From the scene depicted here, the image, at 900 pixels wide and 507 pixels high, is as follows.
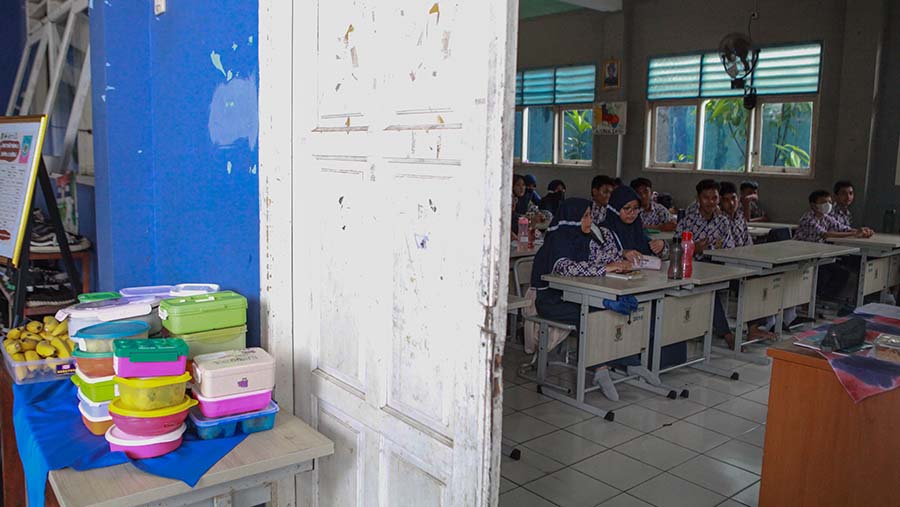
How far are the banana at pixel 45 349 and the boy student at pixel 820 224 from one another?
707 centimetres

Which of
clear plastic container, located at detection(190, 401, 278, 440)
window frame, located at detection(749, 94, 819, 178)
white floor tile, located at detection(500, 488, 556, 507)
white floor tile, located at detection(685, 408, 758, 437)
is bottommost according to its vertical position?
white floor tile, located at detection(500, 488, 556, 507)

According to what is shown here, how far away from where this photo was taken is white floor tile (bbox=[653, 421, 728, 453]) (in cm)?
407

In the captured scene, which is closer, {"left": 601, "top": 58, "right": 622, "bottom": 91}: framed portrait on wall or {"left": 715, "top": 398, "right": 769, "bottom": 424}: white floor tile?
{"left": 715, "top": 398, "right": 769, "bottom": 424}: white floor tile

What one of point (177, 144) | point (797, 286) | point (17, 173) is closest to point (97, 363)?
point (177, 144)

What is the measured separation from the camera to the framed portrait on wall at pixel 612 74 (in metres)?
11.0

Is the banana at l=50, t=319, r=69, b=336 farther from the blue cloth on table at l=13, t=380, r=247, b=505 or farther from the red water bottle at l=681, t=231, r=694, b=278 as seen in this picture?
the red water bottle at l=681, t=231, r=694, b=278

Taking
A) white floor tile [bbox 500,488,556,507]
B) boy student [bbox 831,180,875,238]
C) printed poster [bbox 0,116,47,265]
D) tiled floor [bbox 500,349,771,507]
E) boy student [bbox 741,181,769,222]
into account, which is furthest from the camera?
boy student [bbox 741,181,769,222]

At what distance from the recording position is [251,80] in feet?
7.43

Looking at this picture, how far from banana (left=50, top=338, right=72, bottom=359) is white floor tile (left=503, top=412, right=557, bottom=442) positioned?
2486 millimetres

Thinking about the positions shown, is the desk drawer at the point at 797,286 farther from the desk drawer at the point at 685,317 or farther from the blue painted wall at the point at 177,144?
the blue painted wall at the point at 177,144

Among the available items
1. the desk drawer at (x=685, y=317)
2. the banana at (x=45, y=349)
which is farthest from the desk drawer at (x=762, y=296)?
the banana at (x=45, y=349)

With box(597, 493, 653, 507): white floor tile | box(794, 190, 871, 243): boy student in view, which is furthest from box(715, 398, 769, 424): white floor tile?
box(794, 190, 871, 243): boy student

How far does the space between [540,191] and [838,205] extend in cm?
543

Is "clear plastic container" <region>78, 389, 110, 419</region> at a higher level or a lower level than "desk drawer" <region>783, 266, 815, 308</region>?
higher
